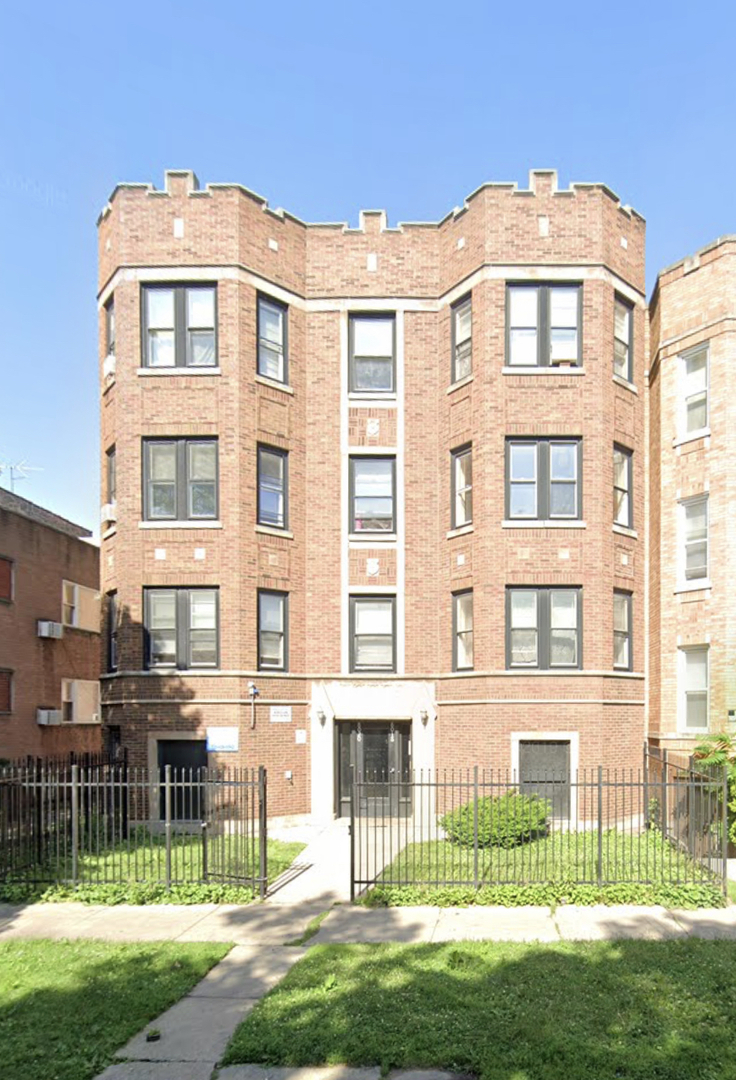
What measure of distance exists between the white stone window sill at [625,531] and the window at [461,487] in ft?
10.7

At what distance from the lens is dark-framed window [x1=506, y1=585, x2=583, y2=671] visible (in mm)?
16609

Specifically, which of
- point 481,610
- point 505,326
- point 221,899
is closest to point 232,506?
point 481,610

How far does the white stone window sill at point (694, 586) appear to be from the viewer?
1653 centimetres

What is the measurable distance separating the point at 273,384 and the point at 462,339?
14.8ft

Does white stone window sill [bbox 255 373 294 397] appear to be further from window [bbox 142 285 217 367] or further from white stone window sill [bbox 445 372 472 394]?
white stone window sill [bbox 445 372 472 394]

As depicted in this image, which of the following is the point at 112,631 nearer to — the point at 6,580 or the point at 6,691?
the point at 6,691

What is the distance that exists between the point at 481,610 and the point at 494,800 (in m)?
4.24

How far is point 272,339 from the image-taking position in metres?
18.1

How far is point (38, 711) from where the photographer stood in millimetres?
21641

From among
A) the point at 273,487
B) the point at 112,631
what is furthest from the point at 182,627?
the point at 273,487

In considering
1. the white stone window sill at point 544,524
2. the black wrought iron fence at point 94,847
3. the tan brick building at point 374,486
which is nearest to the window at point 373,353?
the tan brick building at point 374,486

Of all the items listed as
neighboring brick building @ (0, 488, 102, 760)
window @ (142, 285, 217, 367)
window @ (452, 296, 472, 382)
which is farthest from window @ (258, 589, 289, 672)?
neighboring brick building @ (0, 488, 102, 760)

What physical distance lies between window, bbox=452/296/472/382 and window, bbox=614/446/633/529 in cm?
392

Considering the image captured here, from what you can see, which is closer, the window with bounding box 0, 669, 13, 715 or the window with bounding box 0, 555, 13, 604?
the window with bounding box 0, 669, 13, 715
